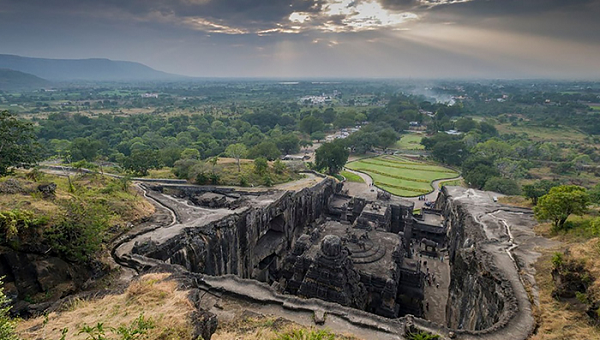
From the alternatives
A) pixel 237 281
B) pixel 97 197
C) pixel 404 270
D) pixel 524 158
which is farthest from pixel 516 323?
pixel 524 158

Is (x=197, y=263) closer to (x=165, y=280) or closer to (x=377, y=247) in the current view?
(x=165, y=280)

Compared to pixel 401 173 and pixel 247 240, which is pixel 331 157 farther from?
pixel 247 240

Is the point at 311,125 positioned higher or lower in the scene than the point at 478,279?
A: higher

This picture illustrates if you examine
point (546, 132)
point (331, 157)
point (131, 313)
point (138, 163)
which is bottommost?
point (546, 132)

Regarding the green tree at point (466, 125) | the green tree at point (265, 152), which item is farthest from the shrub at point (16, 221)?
the green tree at point (466, 125)

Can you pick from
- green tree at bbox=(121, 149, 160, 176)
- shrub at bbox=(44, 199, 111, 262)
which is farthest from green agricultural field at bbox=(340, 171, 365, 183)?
shrub at bbox=(44, 199, 111, 262)

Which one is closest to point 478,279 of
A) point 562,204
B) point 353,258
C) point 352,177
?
point 353,258

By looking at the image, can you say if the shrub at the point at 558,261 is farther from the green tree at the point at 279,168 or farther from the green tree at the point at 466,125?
the green tree at the point at 466,125
